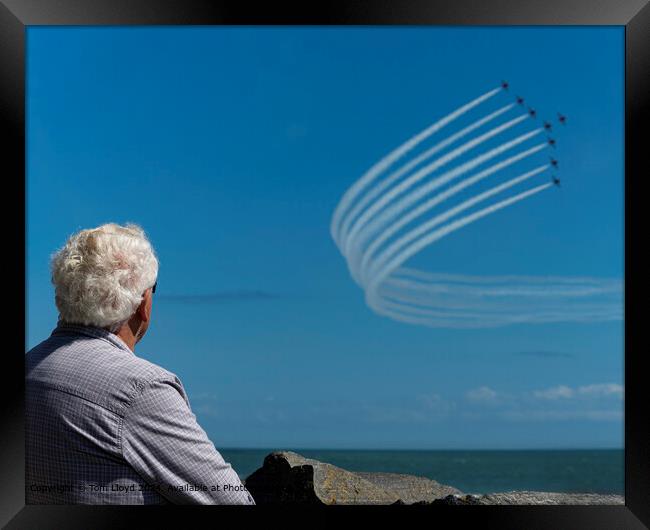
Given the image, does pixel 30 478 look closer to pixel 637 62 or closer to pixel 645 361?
pixel 645 361

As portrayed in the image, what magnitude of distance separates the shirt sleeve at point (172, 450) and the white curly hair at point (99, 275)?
0.36m

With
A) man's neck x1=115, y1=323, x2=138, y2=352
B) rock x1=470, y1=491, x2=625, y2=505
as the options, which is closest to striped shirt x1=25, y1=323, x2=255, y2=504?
man's neck x1=115, y1=323, x2=138, y2=352

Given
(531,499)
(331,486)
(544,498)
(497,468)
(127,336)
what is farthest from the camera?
(497,468)

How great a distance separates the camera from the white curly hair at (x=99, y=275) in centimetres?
250

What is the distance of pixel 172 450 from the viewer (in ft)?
7.72

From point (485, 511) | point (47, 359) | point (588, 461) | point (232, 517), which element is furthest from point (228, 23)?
point (588, 461)

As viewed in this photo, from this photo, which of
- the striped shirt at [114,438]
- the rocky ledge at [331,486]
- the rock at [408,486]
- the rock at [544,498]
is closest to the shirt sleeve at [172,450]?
the striped shirt at [114,438]

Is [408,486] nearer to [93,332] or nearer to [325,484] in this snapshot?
[325,484]

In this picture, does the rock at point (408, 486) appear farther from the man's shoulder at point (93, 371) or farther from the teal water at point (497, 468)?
the teal water at point (497, 468)

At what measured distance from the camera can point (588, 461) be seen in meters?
45.7

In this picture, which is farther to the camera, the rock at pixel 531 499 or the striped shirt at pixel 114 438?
the rock at pixel 531 499

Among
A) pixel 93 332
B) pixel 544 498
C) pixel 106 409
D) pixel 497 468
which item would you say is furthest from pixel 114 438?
pixel 497 468

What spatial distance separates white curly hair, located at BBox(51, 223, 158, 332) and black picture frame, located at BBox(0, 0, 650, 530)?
14 centimetres

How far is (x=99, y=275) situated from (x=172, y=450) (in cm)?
68
